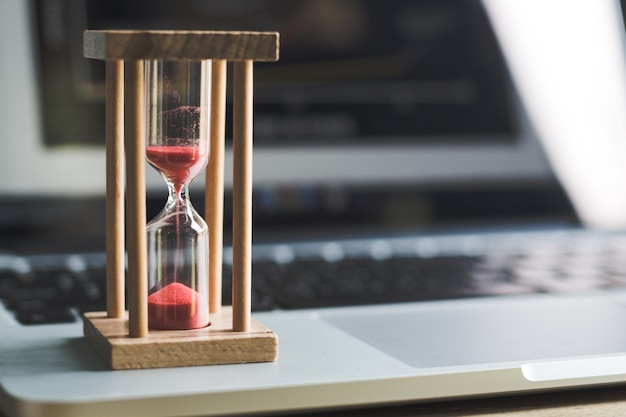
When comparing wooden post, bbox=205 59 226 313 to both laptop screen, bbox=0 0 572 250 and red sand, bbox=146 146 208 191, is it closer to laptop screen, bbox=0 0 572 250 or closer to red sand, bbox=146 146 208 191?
red sand, bbox=146 146 208 191

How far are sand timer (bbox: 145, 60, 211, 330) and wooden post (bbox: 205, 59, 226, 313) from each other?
30 millimetres

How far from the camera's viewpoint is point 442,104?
1067 mm

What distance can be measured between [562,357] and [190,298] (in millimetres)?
193

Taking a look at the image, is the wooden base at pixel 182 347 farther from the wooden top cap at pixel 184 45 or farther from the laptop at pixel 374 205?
the wooden top cap at pixel 184 45

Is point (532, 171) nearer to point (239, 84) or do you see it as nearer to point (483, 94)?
point (483, 94)

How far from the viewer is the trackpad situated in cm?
49

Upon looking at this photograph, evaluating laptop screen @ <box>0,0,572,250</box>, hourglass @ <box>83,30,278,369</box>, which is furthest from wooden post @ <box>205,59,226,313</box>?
laptop screen @ <box>0,0,572,250</box>

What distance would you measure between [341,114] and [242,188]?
0.56 m

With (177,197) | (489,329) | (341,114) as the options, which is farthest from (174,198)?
(341,114)

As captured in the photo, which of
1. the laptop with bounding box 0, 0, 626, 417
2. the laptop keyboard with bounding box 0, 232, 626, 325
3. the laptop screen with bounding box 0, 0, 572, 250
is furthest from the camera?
the laptop screen with bounding box 0, 0, 572, 250

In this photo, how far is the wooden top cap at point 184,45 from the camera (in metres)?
0.45

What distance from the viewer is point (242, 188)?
48cm

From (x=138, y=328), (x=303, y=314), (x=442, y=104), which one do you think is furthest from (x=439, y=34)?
(x=138, y=328)

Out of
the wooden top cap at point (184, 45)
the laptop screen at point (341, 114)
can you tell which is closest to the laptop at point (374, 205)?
the laptop screen at point (341, 114)
